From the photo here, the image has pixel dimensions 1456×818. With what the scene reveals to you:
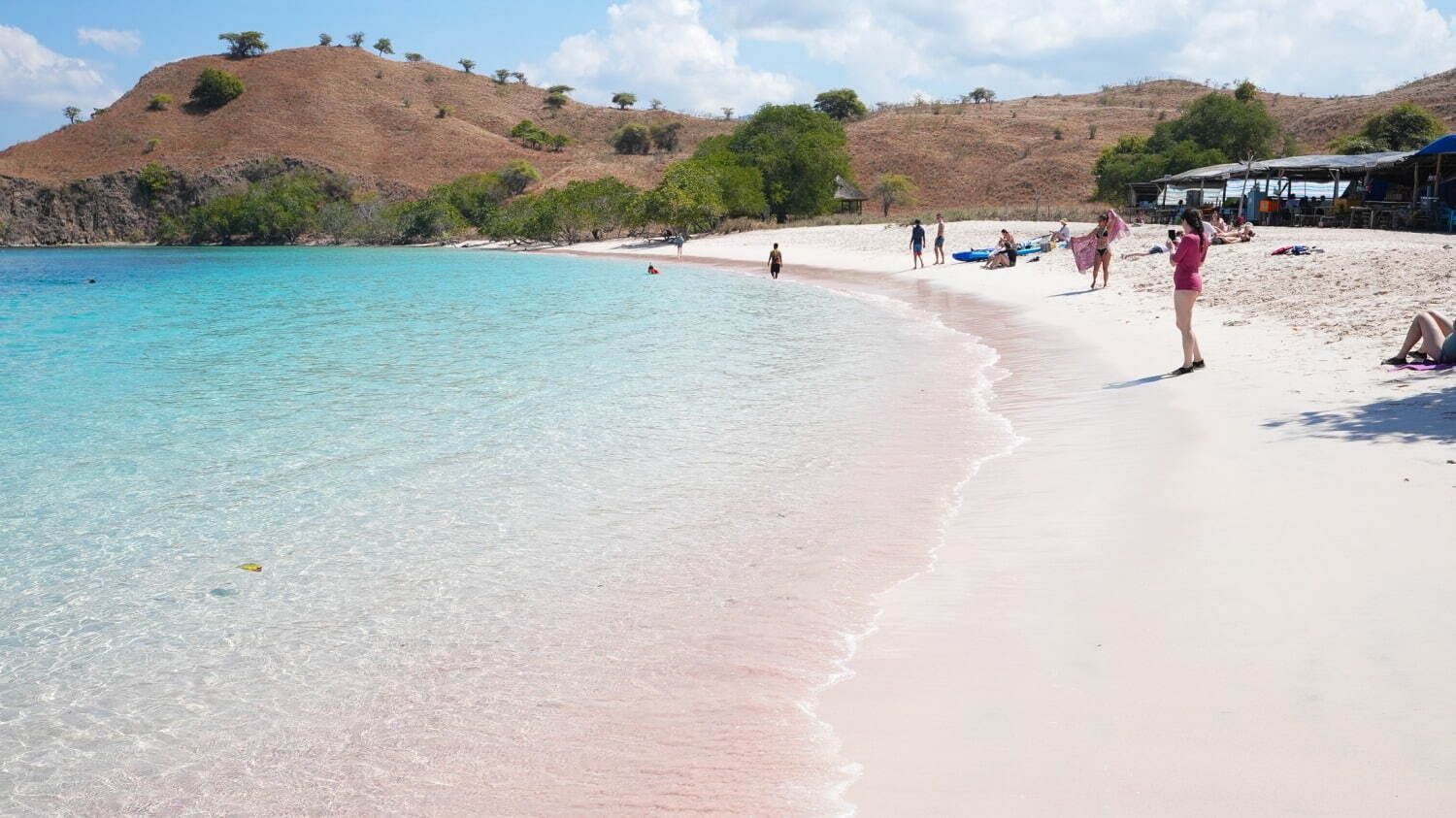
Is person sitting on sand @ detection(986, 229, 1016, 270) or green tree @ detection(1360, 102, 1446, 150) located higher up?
green tree @ detection(1360, 102, 1446, 150)

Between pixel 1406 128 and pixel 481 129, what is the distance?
96.5 meters

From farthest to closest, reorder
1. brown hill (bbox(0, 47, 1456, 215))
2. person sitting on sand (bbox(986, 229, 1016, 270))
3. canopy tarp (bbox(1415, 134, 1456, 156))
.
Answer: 1. brown hill (bbox(0, 47, 1456, 215))
2. person sitting on sand (bbox(986, 229, 1016, 270))
3. canopy tarp (bbox(1415, 134, 1456, 156))

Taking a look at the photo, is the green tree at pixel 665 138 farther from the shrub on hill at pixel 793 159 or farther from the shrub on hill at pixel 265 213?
the shrub on hill at pixel 793 159

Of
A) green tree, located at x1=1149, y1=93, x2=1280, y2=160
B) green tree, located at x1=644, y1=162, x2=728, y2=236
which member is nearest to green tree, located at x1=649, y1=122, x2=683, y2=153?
green tree, located at x1=644, y1=162, x2=728, y2=236

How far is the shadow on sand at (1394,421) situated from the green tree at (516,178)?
88.9m

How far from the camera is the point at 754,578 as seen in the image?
6156 millimetres

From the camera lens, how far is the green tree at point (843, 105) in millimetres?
117938

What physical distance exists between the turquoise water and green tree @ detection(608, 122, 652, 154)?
104 metres

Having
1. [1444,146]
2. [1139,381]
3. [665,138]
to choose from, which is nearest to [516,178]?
[665,138]

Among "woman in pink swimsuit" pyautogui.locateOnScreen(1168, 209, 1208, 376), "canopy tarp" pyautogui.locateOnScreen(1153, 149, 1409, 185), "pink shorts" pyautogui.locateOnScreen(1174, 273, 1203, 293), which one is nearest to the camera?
"woman in pink swimsuit" pyautogui.locateOnScreen(1168, 209, 1208, 376)

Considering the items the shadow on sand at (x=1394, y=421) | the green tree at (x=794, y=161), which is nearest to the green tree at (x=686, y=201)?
the green tree at (x=794, y=161)

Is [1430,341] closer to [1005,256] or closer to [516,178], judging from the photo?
[1005,256]

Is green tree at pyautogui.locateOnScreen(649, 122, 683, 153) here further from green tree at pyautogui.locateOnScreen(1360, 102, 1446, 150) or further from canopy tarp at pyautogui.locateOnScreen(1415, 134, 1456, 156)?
canopy tarp at pyautogui.locateOnScreen(1415, 134, 1456, 156)

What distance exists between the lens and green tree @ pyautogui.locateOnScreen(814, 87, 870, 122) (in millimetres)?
117938
